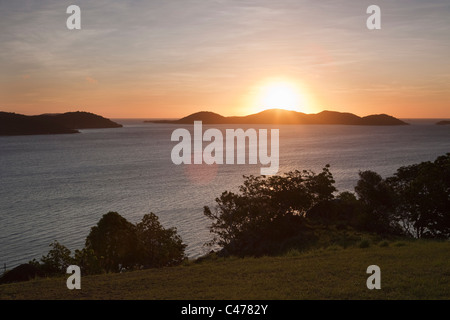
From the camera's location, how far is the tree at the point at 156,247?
35.2 metres

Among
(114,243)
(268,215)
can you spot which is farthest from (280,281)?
(268,215)

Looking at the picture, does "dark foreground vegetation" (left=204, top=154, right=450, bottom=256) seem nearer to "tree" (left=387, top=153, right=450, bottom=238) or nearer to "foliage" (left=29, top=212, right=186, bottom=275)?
"tree" (left=387, top=153, right=450, bottom=238)

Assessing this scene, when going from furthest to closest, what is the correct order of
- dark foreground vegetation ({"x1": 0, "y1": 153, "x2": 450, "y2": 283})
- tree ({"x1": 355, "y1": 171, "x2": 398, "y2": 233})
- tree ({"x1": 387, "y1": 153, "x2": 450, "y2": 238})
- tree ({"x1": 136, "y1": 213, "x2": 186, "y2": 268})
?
tree ({"x1": 355, "y1": 171, "x2": 398, "y2": 233}) → tree ({"x1": 387, "y1": 153, "x2": 450, "y2": 238}) → dark foreground vegetation ({"x1": 0, "y1": 153, "x2": 450, "y2": 283}) → tree ({"x1": 136, "y1": 213, "x2": 186, "y2": 268})

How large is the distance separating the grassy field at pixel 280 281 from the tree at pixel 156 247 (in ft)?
48.2

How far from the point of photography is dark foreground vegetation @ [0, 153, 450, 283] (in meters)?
35.4

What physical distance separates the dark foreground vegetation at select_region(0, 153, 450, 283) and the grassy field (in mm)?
11986

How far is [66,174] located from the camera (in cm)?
11294

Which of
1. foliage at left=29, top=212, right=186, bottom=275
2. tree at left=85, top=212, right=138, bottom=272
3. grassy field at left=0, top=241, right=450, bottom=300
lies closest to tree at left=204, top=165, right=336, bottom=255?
foliage at left=29, top=212, right=186, bottom=275

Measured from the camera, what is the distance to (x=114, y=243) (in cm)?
3569

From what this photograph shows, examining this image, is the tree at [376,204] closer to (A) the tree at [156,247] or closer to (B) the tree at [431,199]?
(B) the tree at [431,199]

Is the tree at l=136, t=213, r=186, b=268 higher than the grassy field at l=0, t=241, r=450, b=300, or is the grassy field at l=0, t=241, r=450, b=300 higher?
the grassy field at l=0, t=241, r=450, b=300

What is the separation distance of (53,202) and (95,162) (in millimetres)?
69520

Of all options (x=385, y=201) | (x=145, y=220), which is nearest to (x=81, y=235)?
(x=145, y=220)

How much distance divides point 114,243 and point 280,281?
22996mm
